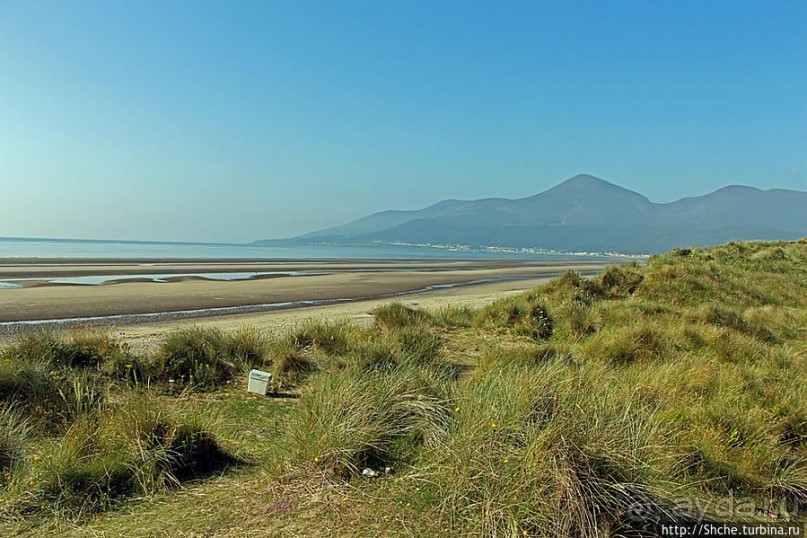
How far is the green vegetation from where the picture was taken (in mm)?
3602

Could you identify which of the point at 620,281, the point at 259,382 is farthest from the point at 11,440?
the point at 620,281

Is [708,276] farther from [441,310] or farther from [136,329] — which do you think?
[136,329]

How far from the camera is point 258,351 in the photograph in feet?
29.0

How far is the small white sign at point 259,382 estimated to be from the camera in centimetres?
702

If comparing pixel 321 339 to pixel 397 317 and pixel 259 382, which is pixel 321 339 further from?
pixel 397 317

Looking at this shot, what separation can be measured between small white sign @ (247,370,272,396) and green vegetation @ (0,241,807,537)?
177mm

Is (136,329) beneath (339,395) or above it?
beneath

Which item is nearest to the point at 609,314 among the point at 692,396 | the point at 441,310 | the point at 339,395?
the point at 441,310

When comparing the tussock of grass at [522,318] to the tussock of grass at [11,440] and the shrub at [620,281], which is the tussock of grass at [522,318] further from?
the tussock of grass at [11,440]

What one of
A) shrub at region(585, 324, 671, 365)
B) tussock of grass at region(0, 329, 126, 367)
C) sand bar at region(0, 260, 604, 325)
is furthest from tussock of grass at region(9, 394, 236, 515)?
sand bar at region(0, 260, 604, 325)

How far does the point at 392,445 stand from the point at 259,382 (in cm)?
295

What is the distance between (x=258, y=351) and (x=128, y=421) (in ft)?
13.9

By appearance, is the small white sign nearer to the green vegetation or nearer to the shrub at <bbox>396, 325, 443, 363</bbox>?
the green vegetation

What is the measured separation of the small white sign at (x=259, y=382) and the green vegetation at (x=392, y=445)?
18 centimetres
